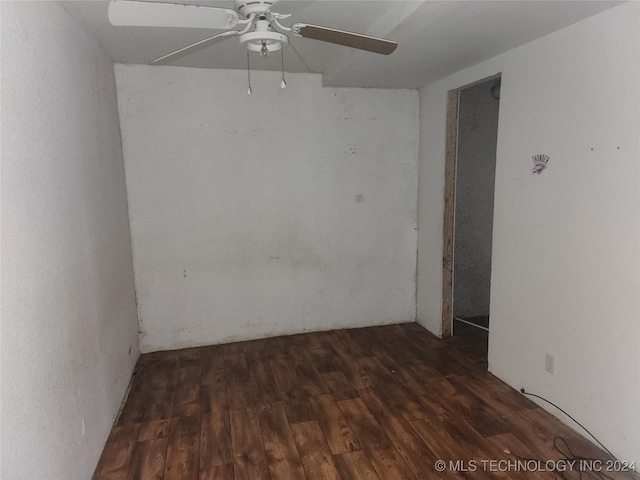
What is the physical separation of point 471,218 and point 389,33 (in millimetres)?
2418

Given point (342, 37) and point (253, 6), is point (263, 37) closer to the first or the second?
point (253, 6)

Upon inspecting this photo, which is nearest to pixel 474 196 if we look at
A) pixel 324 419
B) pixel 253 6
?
pixel 324 419

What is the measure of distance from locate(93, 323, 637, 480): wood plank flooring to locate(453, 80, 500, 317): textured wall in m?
1.00

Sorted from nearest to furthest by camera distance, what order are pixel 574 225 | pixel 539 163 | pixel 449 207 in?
1. pixel 574 225
2. pixel 539 163
3. pixel 449 207

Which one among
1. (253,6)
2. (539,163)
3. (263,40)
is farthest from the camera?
(539,163)

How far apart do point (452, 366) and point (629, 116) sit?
81.7 inches

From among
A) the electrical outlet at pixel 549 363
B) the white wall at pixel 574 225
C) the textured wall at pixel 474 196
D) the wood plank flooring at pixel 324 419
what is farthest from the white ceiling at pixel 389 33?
the wood plank flooring at pixel 324 419

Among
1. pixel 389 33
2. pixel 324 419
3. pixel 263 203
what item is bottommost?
pixel 324 419

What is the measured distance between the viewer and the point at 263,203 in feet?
11.8

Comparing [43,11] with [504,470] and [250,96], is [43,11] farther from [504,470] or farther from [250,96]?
[504,470]

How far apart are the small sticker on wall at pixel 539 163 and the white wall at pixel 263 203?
60.8 inches

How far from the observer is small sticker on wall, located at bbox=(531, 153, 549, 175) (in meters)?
2.42

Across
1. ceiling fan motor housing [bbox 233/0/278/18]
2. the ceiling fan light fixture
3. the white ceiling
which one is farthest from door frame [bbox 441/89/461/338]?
ceiling fan motor housing [bbox 233/0/278/18]

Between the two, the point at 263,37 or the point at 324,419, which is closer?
the point at 263,37
